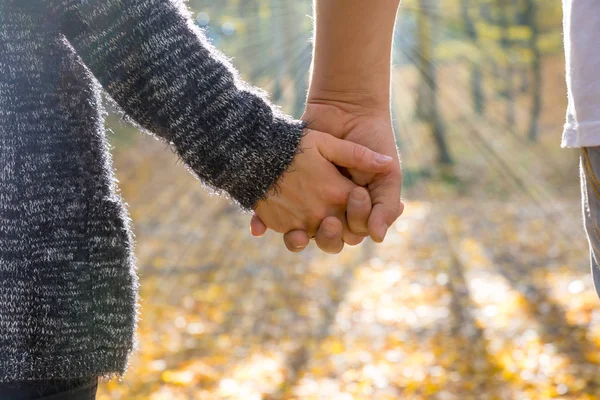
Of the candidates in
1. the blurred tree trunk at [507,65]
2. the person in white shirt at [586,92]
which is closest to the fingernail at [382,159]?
the person in white shirt at [586,92]

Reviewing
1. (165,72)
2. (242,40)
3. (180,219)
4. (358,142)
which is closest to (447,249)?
(180,219)

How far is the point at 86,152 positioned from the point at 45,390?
1.67ft

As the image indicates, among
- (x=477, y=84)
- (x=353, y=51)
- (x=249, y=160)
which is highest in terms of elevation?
(x=353, y=51)

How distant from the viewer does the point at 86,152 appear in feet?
4.52

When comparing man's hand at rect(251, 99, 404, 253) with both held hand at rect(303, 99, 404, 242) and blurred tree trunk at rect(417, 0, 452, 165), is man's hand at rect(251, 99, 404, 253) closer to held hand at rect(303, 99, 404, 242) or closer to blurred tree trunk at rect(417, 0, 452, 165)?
held hand at rect(303, 99, 404, 242)

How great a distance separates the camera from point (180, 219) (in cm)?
1134

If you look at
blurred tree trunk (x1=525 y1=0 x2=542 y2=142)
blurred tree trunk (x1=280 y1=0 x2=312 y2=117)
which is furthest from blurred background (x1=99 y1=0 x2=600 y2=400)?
blurred tree trunk (x1=525 y1=0 x2=542 y2=142)

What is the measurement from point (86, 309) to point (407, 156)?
16.2 m

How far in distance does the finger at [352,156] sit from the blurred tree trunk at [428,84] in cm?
1449

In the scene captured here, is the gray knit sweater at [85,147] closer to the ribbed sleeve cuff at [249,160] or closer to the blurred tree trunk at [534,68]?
the ribbed sleeve cuff at [249,160]

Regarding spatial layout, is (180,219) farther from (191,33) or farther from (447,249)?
(191,33)

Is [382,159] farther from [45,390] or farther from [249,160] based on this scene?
[45,390]

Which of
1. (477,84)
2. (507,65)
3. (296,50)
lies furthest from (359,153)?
(477,84)

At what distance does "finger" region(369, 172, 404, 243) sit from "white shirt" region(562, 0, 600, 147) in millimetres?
497
